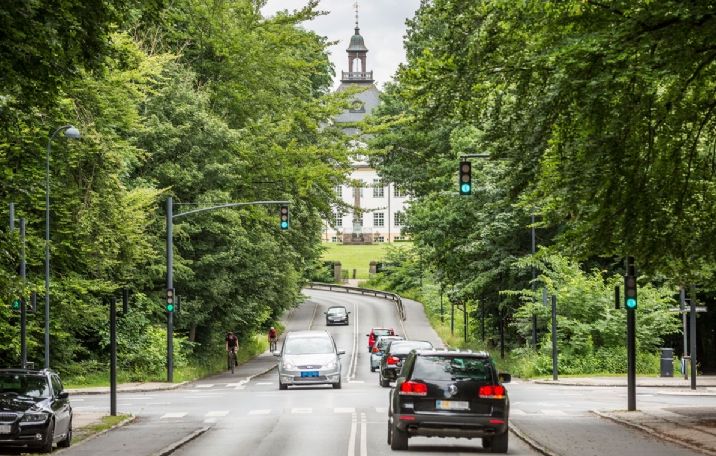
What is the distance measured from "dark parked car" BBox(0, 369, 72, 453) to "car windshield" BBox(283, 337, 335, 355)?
17.6 metres

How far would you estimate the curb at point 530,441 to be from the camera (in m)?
20.7

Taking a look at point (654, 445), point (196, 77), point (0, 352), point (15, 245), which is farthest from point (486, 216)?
point (654, 445)

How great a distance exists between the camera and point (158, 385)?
154ft

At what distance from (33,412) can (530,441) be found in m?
8.44

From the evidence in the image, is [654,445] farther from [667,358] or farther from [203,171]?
[203,171]

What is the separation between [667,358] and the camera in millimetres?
48719

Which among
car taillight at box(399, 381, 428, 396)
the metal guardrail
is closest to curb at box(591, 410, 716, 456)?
car taillight at box(399, 381, 428, 396)

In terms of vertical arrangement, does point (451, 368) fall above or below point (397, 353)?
above

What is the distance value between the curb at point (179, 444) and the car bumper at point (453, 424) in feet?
12.4

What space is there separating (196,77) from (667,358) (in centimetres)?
2399

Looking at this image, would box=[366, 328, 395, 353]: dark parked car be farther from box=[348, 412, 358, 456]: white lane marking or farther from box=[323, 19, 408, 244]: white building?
box=[323, 19, 408, 244]: white building

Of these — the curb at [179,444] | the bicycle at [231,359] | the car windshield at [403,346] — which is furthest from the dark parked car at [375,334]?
the curb at [179,444]

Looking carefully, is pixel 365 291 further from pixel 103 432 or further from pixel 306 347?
pixel 103 432

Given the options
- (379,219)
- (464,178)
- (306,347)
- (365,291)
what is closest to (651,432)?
(464,178)
